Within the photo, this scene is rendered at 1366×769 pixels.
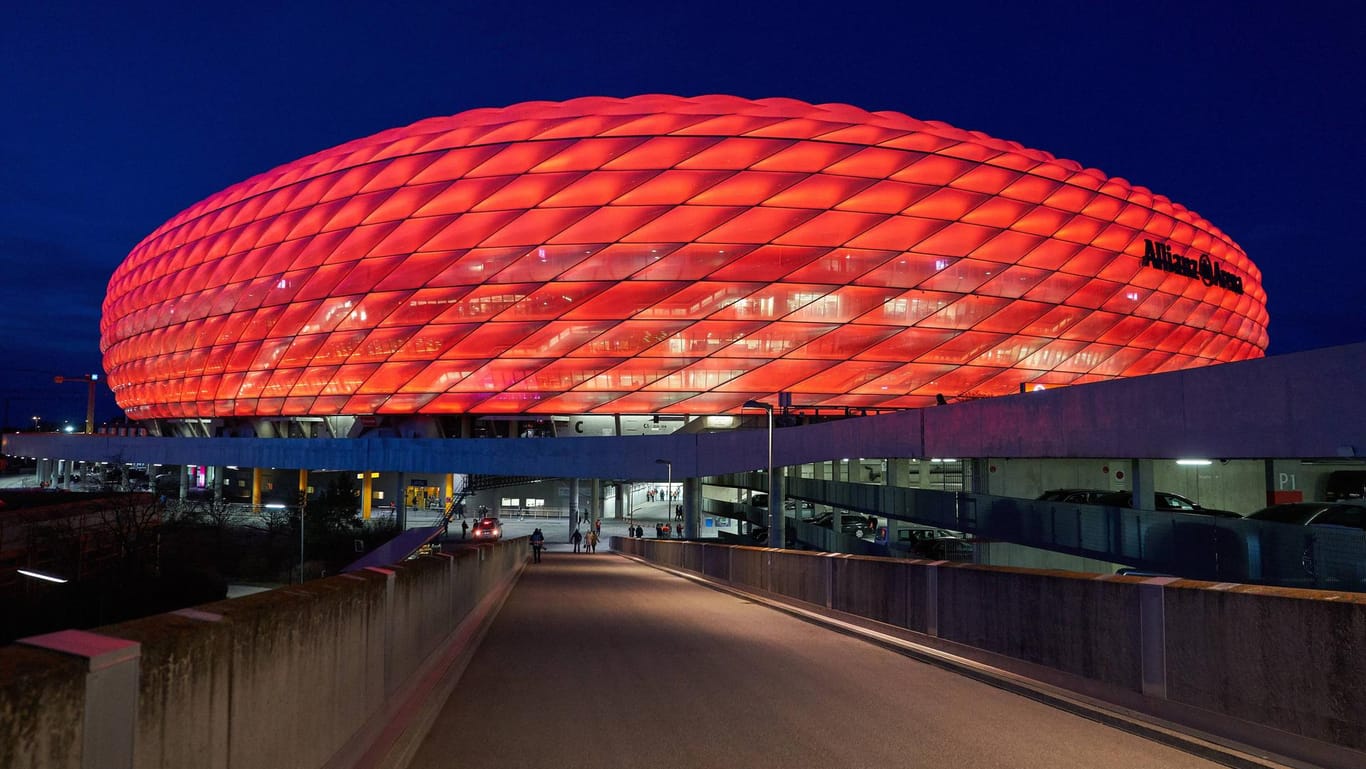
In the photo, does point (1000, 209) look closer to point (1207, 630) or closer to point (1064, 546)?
point (1064, 546)

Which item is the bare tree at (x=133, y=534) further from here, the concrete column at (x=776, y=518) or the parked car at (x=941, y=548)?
the parked car at (x=941, y=548)

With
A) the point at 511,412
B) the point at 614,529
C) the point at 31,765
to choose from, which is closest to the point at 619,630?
the point at 31,765

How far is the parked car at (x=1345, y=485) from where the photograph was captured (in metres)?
29.1

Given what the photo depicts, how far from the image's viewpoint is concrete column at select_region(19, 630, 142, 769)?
3.47 meters

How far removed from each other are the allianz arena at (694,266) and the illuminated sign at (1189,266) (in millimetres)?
373

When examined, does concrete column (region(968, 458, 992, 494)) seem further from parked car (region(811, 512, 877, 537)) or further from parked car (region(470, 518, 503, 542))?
parked car (region(470, 518, 503, 542))

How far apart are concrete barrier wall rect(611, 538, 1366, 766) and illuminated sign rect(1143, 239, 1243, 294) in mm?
59934

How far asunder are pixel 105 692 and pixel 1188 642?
769 centimetres

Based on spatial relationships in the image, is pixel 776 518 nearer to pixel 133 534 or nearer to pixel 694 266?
pixel 694 266

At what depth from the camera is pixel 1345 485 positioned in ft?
98.4

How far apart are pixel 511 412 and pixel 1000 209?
33134mm

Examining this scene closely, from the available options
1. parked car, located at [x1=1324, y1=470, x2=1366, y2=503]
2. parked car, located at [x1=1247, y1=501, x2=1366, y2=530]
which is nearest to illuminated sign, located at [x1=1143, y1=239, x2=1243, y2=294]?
parked car, located at [x1=1324, y1=470, x2=1366, y2=503]

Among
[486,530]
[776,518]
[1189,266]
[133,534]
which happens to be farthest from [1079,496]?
[1189,266]

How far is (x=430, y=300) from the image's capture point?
196ft
